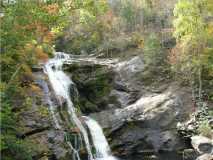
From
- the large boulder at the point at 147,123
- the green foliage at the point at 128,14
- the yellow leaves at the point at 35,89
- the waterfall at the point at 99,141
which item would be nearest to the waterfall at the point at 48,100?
the yellow leaves at the point at 35,89

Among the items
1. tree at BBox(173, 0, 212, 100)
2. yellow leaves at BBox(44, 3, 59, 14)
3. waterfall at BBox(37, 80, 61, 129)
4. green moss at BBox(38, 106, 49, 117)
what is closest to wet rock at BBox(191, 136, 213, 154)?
tree at BBox(173, 0, 212, 100)

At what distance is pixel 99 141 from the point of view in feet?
92.1

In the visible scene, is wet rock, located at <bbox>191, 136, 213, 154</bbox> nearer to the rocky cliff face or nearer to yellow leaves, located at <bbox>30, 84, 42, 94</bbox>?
the rocky cliff face

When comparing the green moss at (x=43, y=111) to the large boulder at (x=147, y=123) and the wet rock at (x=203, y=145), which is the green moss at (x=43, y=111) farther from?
the wet rock at (x=203, y=145)

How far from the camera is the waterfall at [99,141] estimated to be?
27.3 meters

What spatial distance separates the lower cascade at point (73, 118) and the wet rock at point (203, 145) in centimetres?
545

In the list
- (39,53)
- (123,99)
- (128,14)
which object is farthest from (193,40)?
(128,14)

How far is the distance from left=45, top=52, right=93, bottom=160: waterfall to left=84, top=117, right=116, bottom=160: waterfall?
70cm

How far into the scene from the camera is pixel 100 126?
1148 inches

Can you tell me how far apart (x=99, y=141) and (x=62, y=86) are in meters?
5.21

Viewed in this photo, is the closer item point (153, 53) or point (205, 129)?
point (205, 129)

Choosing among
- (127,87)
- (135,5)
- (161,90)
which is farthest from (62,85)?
(135,5)

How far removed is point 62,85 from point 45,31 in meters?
10.6

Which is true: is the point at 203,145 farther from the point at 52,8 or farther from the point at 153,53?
the point at 52,8
